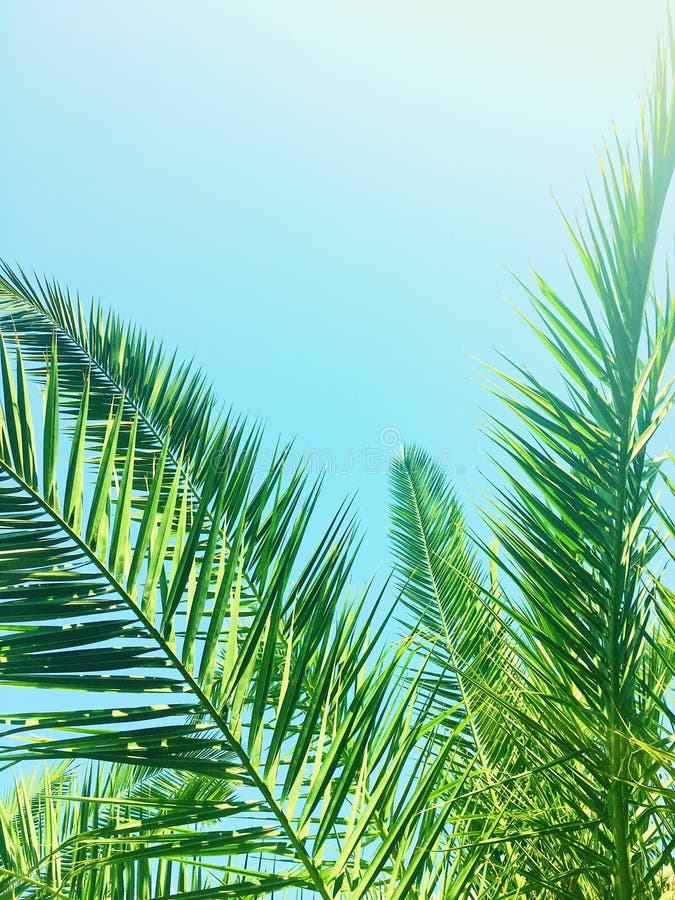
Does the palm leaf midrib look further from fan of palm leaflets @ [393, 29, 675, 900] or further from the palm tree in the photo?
fan of palm leaflets @ [393, 29, 675, 900]

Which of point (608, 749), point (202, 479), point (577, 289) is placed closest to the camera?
point (608, 749)

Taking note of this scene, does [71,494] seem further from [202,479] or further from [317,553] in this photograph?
[202,479]

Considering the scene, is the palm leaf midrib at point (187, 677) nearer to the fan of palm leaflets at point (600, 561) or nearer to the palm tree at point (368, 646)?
the palm tree at point (368, 646)

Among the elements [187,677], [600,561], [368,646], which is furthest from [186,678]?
[600,561]

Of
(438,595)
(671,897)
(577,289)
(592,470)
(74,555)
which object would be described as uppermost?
(577,289)

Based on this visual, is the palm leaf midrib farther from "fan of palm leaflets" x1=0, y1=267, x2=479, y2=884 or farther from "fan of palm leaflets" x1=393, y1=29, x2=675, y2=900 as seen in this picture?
"fan of palm leaflets" x1=393, y1=29, x2=675, y2=900

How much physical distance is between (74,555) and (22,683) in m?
0.18

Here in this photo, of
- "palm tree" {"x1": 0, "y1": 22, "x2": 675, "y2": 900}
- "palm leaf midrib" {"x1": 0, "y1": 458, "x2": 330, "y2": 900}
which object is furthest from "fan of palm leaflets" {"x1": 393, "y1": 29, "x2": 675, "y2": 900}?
"palm leaf midrib" {"x1": 0, "y1": 458, "x2": 330, "y2": 900}

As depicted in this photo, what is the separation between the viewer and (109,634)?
917 mm

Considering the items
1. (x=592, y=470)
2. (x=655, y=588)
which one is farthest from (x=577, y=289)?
(x=655, y=588)

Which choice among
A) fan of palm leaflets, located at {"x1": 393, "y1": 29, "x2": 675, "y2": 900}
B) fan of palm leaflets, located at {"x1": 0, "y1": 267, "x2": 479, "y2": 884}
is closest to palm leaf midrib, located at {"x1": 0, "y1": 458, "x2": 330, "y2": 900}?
fan of palm leaflets, located at {"x1": 0, "y1": 267, "x2": 479, "y2": 884}

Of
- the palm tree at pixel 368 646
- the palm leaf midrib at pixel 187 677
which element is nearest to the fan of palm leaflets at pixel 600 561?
the palm tree at pixel 368 646

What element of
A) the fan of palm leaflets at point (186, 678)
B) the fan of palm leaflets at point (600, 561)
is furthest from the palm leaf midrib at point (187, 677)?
the fan of palm leaflets at point (600, 561)

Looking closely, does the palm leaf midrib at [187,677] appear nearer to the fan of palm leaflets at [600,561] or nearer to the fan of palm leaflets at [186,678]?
the fan of palm leaflets at [186,678]
